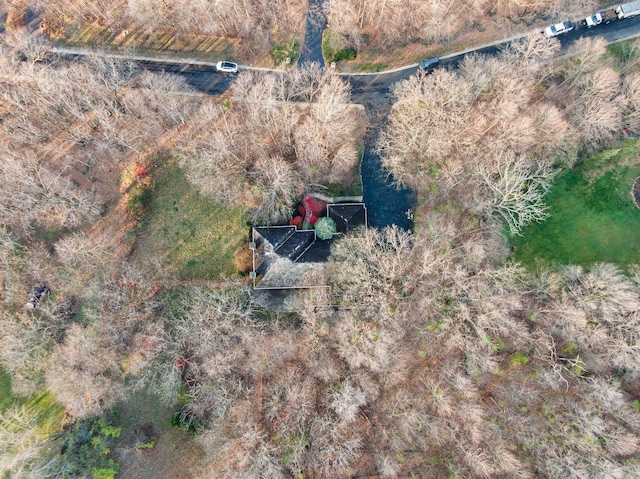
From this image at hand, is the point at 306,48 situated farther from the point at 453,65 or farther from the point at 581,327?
the point at 581,327

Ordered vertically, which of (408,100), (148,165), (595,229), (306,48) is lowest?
(595,229)

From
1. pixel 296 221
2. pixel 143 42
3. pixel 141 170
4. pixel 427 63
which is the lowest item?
pixel 296 221

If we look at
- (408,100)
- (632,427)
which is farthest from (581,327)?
(408,100)

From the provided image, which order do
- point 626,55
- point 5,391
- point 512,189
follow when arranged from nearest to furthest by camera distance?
point 512,189, point 5,391, point 626,55

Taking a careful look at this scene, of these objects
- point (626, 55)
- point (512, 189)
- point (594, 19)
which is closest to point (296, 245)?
point (512, 189)

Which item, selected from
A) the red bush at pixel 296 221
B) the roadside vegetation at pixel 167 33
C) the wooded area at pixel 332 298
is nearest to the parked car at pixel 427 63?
the wooded area at pixel 332 298

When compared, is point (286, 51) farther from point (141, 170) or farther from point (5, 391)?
point (5, 391)

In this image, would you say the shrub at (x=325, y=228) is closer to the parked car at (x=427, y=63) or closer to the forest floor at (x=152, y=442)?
the parked car at (x=427, y=63)
